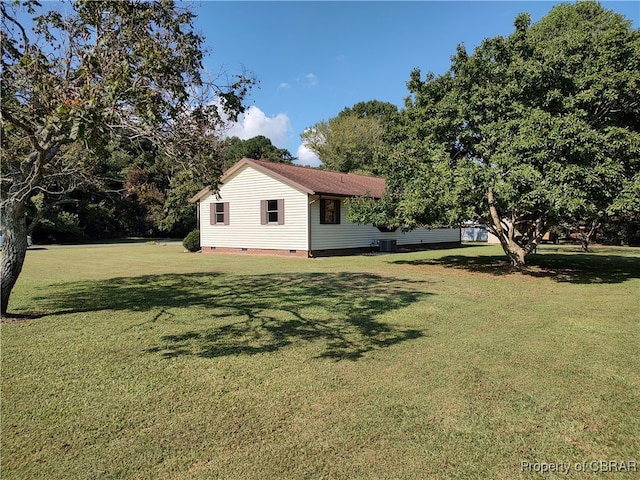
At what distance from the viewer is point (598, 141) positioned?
9719 millimetres

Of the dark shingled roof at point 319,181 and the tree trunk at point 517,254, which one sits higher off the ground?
the dark shingled roof at point 319,181

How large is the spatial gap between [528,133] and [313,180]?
1133 cm

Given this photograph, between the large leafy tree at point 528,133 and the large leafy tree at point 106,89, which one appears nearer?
the large leafy tree at point 106,89

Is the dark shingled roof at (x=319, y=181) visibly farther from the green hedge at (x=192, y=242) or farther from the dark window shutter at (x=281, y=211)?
the green hedge at (x=192, y=242)

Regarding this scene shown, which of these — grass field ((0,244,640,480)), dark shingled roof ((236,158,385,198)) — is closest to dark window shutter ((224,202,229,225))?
dark shingled roof ((236,158,385,198))

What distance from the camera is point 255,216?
20031 millimetres

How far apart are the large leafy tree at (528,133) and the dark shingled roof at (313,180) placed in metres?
5.06

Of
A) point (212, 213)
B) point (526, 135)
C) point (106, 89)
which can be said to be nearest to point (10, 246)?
point (106, 89)

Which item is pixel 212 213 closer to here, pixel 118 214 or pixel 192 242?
pixel 192 242

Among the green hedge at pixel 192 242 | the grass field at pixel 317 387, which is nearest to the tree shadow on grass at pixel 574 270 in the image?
the grass field at pixel 317 387

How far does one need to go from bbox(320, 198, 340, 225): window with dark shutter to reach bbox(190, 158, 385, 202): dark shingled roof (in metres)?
0.55

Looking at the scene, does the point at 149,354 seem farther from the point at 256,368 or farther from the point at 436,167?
the point at 436,167

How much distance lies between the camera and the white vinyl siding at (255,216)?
18.4 metres

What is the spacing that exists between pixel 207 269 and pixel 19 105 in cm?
846
